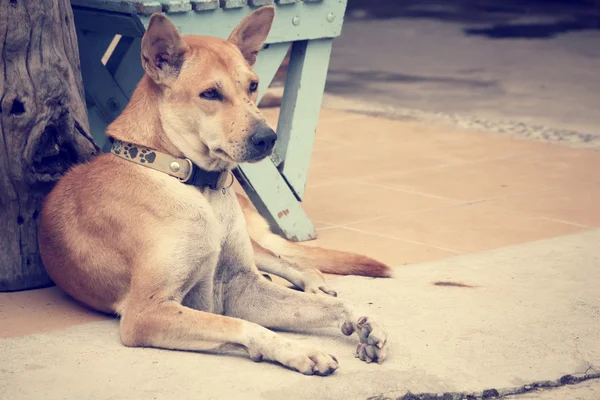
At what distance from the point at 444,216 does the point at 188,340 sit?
95.2 inches

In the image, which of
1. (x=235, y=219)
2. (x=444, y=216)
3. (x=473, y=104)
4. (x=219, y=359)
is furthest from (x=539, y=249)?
(x=473, y=104)

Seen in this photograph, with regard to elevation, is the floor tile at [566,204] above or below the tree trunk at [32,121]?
below

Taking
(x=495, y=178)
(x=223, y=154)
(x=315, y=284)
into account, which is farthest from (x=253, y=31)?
(x=495, y=178)

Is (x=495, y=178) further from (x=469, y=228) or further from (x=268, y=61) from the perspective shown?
(x=268, y=61)

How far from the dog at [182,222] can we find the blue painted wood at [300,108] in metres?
1.08

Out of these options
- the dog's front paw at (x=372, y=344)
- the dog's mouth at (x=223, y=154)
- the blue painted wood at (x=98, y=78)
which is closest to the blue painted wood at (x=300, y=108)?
the blue painted wood at (x=98, y=78)

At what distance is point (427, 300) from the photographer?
439 cm

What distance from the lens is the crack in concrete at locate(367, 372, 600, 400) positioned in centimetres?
344

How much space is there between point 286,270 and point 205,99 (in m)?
1.02

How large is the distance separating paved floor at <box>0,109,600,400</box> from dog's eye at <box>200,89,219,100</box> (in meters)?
0.93

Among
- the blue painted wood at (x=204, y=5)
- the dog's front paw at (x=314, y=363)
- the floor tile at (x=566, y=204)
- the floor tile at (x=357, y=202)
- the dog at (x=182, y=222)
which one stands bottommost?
the floor tile at (x=357, y=202)

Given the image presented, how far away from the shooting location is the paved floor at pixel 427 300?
11.5 feet

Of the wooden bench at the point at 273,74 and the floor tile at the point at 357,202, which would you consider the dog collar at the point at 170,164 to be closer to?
the wooden bench at the point at 273,74

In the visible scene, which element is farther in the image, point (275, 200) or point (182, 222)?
point (275, 200)
